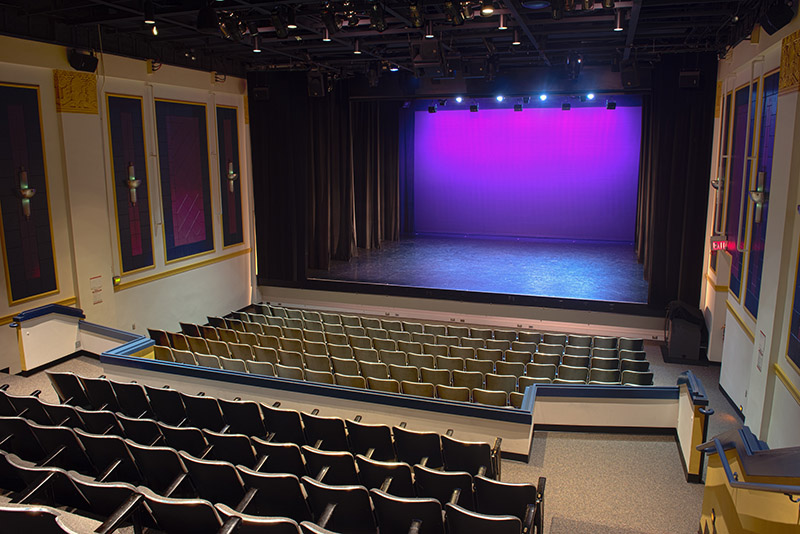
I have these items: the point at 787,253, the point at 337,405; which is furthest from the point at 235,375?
the point at 787,253

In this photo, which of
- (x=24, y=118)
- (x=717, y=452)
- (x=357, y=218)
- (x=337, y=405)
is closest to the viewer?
(x=717, y=452)

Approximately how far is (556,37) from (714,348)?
18.9 ft

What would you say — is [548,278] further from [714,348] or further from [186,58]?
[186,58]

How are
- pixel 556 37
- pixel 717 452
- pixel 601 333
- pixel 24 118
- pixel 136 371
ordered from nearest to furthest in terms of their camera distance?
1. pixel 717 452
2. pixel 136 371
3. pixel 24 118
4. pixel 556 37
5. pixel 601 333

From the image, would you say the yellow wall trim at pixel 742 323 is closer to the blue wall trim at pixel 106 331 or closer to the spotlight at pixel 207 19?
the spotlight at pixel 207 19

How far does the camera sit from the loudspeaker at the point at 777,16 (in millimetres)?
6223

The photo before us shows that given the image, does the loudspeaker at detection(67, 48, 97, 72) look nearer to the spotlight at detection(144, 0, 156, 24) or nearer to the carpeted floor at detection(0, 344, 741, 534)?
the spotlight at detection(144, 0, 156, 24)

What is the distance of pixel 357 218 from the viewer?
55.0 ft

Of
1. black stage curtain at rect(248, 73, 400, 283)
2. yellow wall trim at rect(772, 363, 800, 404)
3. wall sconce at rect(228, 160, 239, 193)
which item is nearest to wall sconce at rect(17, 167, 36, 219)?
wall sconce at rect(228, 160, 239, 193)

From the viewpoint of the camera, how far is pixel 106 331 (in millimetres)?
8945

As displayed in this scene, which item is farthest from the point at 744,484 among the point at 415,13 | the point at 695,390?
the point at 415,13

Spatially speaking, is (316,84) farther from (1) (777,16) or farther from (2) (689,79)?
(1) (777,16)

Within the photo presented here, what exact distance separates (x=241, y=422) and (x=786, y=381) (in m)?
5.41

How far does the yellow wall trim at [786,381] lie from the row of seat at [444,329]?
2.70 meters
